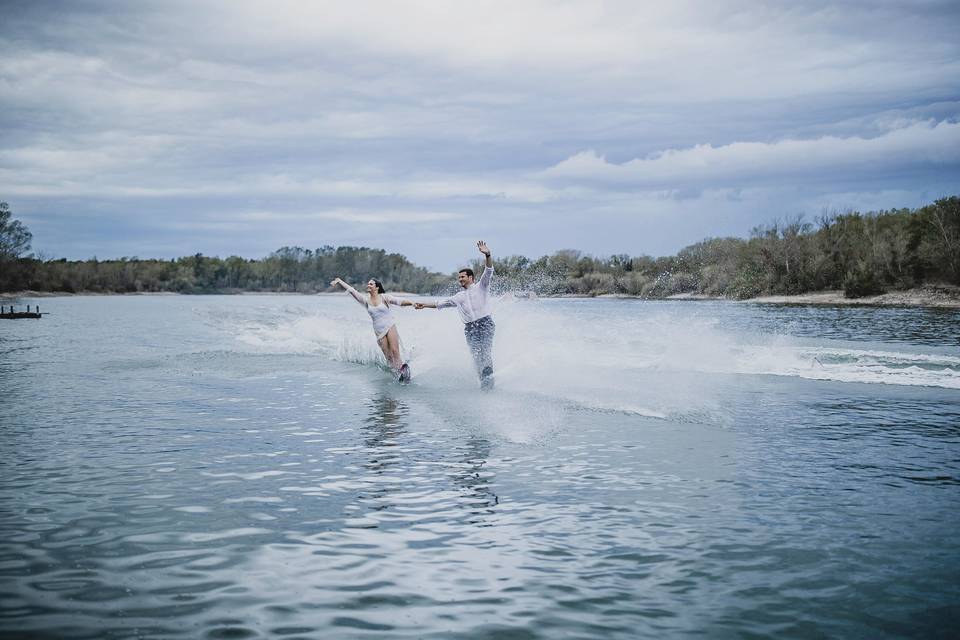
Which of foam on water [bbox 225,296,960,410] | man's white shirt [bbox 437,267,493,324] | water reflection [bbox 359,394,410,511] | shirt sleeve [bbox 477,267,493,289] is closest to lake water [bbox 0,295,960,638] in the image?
water reflection [bbox 359,394,410,511]

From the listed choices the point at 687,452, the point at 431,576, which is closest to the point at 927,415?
the point at 687,452

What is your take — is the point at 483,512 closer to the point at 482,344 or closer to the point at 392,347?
the point at 482,344

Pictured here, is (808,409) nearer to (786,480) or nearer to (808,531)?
(786,480)

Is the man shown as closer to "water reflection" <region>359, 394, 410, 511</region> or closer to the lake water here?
the lake water

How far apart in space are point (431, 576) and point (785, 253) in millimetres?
91381

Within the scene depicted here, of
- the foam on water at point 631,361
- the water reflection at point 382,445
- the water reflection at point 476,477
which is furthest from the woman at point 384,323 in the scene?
the water reflection at point 476,477

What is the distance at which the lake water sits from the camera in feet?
16.6

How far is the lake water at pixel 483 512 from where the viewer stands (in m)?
5.05

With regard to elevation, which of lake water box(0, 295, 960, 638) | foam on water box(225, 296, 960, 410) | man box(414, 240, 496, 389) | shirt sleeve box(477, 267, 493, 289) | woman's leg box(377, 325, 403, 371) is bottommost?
lake water box(0, 295, 960, 638)

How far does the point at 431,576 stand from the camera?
18.6 feet

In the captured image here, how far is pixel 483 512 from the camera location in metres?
7.24

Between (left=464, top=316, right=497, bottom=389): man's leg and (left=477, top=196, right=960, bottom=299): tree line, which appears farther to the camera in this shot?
(left=477, top=196, right=960, bottom=299): tree line

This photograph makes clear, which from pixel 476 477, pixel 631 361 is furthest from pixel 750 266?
pixel 476 477

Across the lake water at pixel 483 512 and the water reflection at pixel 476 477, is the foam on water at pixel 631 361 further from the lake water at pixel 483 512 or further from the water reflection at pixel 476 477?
the water reflection at pixel 476 477
